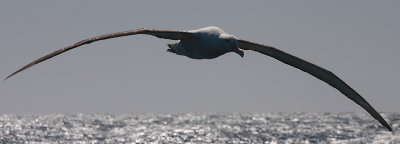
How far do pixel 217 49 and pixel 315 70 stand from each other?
13.3 ft

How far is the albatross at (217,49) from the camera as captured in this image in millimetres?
14075

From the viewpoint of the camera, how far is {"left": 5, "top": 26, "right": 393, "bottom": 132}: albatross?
1408 cm

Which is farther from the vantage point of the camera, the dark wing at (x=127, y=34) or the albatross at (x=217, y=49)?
the albatross at (x=217, y=49)

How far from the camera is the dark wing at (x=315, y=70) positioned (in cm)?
1767

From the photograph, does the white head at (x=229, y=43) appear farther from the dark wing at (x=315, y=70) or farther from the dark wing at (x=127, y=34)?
the dark wing at (x=315, y=70)

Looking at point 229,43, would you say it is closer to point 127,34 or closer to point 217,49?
point 217,49

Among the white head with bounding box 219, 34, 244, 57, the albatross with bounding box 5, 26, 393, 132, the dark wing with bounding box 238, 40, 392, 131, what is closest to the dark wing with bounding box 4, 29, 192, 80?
the albatross with bounding box 5, 26, 393, 132

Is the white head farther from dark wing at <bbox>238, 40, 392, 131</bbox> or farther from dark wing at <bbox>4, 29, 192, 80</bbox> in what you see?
dark wing at <bbox>238, 40, 392, 131</bbox>

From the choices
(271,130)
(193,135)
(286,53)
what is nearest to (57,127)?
(193,135)

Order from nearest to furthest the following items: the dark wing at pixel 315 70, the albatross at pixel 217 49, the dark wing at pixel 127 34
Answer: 1. the dark wing at pixel 127 34
2. the albatross at pixel 217 49
3. the dark wing at pixel 315 70

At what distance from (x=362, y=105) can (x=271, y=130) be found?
66.9 m

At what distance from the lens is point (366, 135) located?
7569 cm

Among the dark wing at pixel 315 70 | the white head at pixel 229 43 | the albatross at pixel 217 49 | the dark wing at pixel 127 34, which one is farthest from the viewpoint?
the dark wing at pixel 315 70

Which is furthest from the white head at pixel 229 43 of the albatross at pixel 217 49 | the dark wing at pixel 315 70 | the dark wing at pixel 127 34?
the dark wing at pixel 315 70
